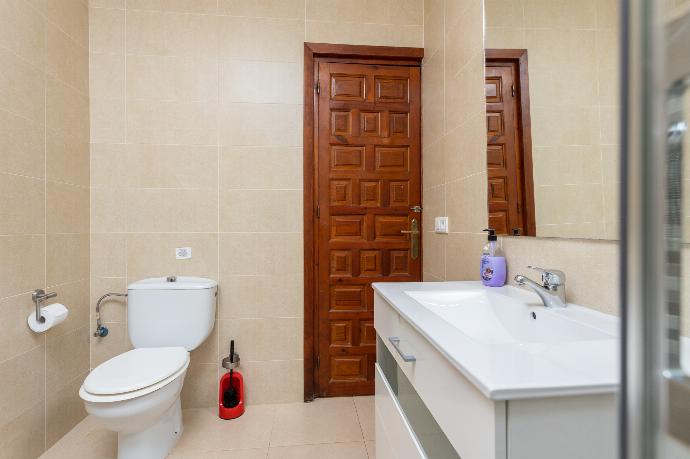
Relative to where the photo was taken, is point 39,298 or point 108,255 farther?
point 108,255

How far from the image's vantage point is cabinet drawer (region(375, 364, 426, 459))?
3.03 feet

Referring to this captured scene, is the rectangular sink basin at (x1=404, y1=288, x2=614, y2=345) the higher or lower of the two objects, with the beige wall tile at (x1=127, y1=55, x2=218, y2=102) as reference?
lower

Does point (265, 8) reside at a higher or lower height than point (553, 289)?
higher

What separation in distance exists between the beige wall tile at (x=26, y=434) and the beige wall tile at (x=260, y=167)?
1.38 meters

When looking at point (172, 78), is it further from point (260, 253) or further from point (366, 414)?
point (366, 414)

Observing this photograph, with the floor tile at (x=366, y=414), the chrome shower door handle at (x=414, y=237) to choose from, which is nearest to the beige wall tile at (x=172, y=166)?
the chrome shower door handle at (x=414, y=237)

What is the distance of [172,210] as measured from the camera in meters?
2.06

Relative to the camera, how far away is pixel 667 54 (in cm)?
20

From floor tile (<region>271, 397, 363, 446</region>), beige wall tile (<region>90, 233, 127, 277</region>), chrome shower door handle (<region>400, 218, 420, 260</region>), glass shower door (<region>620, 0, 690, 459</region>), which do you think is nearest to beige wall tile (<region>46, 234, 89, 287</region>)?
beige wall tile (<region>90, 233, 127, 277</region>)

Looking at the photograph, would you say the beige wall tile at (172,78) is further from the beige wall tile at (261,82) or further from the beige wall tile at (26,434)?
the beige wall tile at (26,434)

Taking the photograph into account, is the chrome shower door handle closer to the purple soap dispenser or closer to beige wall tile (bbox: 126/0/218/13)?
the purple soap dispenser

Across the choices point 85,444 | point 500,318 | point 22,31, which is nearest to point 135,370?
point 85,444

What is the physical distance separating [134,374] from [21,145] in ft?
3.70

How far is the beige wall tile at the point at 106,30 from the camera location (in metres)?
2.02
